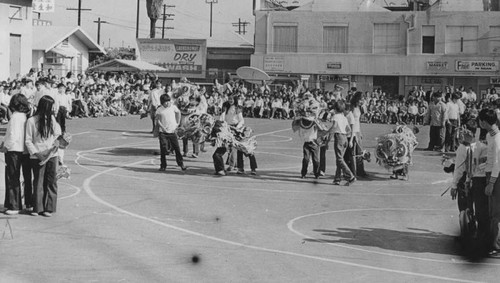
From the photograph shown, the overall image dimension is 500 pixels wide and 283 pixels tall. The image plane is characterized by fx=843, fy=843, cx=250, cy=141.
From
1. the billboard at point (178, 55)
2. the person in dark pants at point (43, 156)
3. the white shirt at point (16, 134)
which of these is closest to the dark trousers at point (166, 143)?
the person in dark pants at point (43, 156)

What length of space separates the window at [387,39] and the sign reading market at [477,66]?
178 inches

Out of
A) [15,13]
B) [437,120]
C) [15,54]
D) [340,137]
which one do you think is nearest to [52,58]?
[15,54]

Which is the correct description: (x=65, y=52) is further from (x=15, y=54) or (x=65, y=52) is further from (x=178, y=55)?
(x=178, y=55)

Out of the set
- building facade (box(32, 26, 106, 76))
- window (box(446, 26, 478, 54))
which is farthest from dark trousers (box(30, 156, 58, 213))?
window (box(446, 26, 478, 54))

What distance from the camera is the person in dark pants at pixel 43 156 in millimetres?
12641

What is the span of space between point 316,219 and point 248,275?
4.18 m

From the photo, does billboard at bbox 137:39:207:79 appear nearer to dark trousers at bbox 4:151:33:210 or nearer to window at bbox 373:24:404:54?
window at bbox 373:24:404:54

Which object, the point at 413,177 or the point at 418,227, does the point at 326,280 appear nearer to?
the point at 418,227

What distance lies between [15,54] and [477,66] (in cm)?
3143

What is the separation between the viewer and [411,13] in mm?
60812

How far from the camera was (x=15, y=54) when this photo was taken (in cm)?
→ 4928

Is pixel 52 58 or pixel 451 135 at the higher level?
pixel 52 58

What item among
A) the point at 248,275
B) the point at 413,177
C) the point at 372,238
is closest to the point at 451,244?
the point at 372,238

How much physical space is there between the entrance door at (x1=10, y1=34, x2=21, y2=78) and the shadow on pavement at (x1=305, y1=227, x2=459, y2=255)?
40.1m
